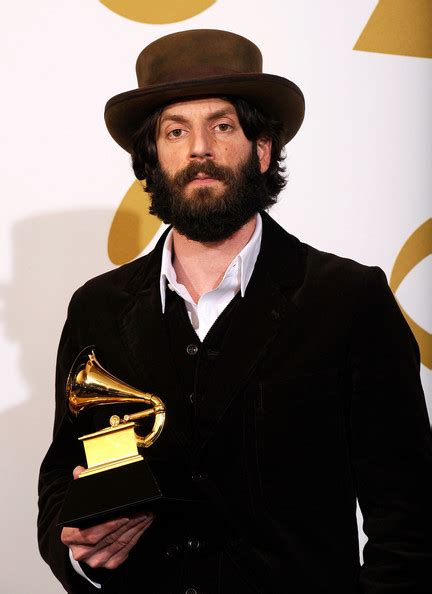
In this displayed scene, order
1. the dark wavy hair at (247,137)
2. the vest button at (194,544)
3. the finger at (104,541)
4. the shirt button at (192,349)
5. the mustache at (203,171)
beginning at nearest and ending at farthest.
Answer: the finger at (104,541)
the vest button at (194,544)
the shirt button at (192,349)
the mustache at (203,171)
the dark wavy hair at (247,137)

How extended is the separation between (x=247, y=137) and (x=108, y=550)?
39.5 inches

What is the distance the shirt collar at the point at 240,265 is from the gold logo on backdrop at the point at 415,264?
889 millimetres

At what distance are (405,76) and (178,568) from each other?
1.78 meters

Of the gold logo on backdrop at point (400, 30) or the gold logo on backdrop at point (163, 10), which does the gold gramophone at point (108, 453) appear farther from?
the gold logo on backdrop at point (400, 30)

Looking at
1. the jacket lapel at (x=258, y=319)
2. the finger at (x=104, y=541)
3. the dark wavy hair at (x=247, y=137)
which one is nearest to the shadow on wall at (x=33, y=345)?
the dark wavy hair at (x=247, y=137)

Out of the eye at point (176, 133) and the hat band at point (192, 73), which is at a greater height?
the hat band at point (192, 73)

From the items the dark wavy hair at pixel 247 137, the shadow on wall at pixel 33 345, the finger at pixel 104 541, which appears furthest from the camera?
the shadow on wall at pixel 33 345

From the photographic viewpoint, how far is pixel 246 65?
230cm

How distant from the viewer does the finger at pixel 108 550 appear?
1.93 m

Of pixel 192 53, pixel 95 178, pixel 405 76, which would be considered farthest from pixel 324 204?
pixel 192 53

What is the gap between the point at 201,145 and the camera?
2184 mm

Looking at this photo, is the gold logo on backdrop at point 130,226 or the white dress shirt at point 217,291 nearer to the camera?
the white dress shirt at point 217,291

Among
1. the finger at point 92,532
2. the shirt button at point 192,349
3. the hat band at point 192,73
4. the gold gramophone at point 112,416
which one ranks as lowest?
the finger at point 92,532

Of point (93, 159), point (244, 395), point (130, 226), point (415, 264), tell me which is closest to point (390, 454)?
point (244, 395)
